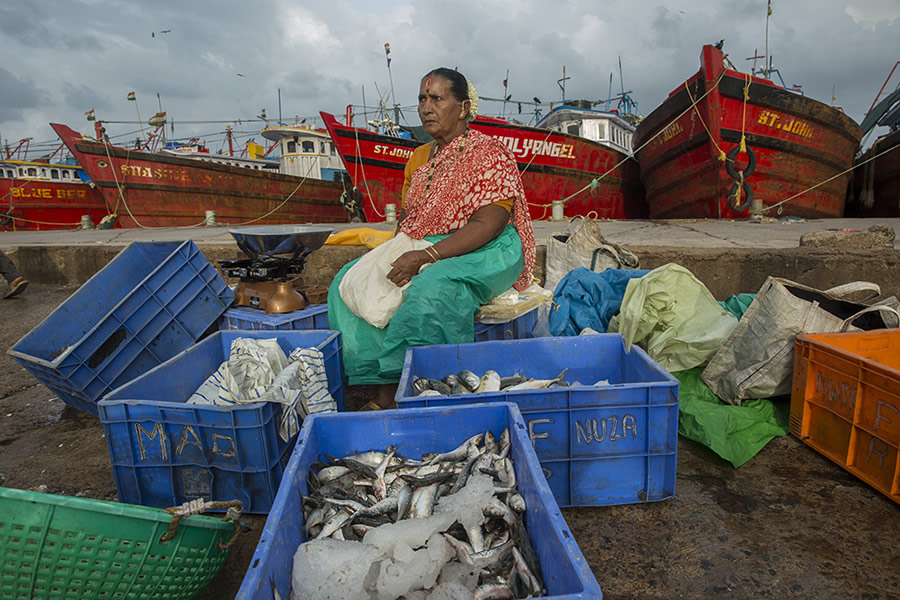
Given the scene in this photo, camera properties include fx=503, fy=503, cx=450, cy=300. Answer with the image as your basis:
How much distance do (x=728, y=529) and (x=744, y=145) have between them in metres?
8.06

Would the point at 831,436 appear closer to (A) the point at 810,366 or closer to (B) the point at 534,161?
(A) the point at 810,366

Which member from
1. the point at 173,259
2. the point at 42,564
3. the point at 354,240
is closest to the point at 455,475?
the point at 42,564

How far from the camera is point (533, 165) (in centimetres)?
1081

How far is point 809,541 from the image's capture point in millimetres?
1731

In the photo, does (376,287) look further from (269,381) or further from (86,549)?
(86,549)

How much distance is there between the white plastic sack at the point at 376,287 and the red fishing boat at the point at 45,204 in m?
16.4

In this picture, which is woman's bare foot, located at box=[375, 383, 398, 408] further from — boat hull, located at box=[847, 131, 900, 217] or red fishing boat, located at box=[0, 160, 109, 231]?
red fishing boat, located at box=[0, 160, 109, 231]

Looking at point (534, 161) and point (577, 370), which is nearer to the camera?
point (577, 370)

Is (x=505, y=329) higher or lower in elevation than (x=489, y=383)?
higher

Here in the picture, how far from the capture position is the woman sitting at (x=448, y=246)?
252cm

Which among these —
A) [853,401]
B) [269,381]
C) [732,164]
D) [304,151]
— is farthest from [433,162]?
[304,151]

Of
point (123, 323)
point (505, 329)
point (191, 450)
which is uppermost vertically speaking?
point (123, 323)

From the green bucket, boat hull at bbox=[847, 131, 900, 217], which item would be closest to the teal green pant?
the green bucket

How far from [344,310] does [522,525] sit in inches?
68.1
